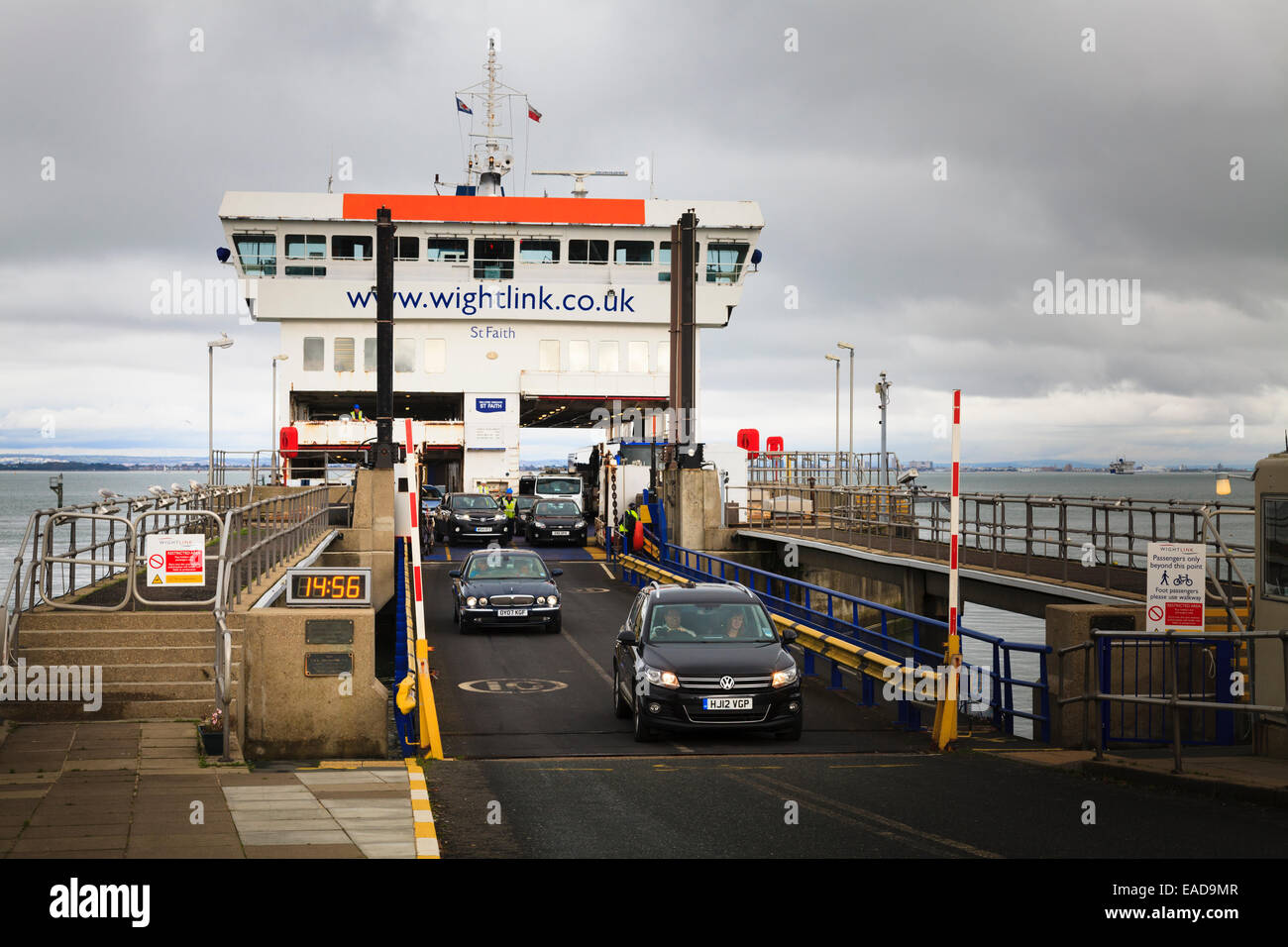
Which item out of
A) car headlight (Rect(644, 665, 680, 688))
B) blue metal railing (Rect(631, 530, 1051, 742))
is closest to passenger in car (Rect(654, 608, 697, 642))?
car headlight (Rect(644, 665, 680, 688))

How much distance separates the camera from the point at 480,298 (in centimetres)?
6119

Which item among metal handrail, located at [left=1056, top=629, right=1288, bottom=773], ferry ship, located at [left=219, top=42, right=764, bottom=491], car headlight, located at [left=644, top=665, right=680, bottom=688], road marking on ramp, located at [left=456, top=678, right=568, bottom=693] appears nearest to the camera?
metal handrail, located at [left=1056, top=629, right=1288, bottom=773]

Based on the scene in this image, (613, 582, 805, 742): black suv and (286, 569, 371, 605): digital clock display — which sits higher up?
(286, 569, 371, 605): digital clock display

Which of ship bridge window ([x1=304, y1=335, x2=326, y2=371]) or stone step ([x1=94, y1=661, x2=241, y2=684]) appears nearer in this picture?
stone step ([x1=94, y1=661, x2=241, y2=684])

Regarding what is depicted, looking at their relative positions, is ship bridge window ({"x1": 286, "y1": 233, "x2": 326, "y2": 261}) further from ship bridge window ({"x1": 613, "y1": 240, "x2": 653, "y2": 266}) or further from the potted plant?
the potted plant

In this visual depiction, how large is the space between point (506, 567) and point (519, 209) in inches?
1534

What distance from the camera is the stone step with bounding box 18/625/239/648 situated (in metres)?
14.3

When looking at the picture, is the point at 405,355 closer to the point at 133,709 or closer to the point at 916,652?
the point at 916,652

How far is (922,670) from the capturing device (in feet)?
47.8

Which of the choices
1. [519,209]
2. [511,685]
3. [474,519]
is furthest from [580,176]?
[511,685]

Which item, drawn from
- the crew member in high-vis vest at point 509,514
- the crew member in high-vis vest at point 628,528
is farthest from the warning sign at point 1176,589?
the crew member in high-vis vest at point 509,514

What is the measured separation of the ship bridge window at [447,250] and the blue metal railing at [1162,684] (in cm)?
5139

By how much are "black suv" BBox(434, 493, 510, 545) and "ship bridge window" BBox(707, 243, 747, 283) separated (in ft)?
→ 75.3

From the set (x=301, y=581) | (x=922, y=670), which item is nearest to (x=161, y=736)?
(x=301, y=581)
